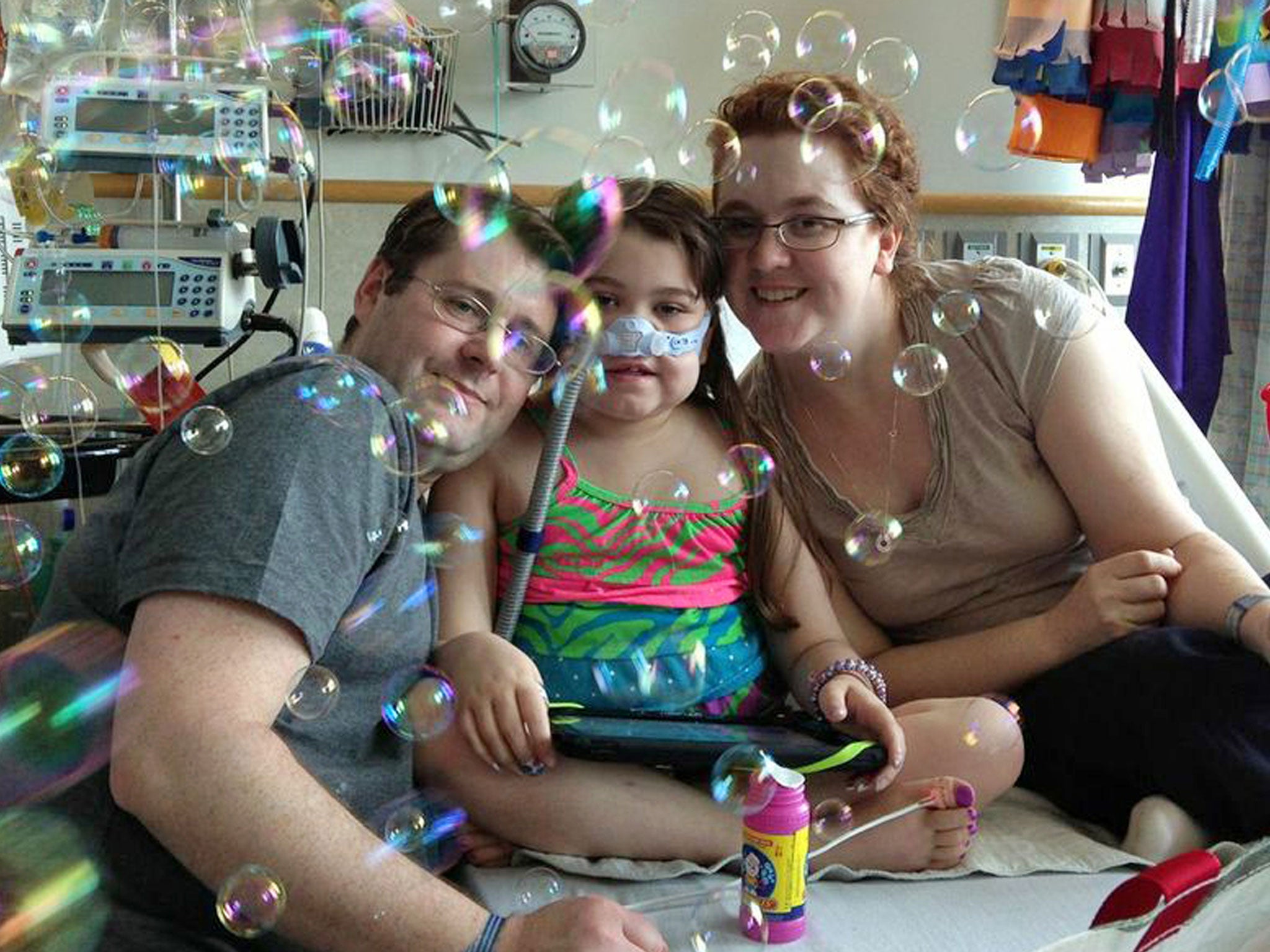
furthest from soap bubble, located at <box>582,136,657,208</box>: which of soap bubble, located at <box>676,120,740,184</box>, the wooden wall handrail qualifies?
the wooden wall handrail

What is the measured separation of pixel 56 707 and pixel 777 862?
1.70 feet

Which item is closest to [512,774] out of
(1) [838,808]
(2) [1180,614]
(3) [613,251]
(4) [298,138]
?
(1) [838,808]

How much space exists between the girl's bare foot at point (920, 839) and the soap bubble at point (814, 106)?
69 centimetres

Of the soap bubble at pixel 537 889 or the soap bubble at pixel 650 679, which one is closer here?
the soap bubble at pixel 537 889

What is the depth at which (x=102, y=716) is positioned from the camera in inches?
31.7

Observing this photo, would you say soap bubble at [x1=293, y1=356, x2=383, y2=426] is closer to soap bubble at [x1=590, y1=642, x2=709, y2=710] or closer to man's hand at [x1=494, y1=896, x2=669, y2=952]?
man's hand at [x1=494, y1=896, x2=669, y2=952]

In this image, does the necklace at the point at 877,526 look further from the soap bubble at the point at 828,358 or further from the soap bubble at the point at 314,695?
the soap bubble at the point at 314,695

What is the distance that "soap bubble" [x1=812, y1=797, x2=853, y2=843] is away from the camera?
3.73 ft

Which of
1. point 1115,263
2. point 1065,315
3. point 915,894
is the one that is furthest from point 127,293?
point 1115,263

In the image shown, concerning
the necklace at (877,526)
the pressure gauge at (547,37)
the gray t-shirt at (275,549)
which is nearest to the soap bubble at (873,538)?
the necklace at (877,526)

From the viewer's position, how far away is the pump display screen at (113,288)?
6.08ft

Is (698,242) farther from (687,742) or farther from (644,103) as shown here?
(687,742)

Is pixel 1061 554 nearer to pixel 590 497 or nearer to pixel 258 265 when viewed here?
pixel 590 497

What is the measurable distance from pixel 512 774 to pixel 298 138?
993mm
